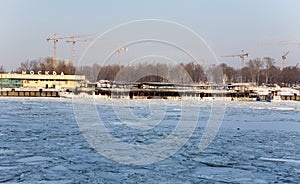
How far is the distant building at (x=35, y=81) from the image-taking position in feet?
332

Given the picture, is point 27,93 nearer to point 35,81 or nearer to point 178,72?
point 35,81

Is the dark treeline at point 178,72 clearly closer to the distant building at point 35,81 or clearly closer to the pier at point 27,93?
the distant building at point 35,81

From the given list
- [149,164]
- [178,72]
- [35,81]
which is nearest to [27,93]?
[35,81]

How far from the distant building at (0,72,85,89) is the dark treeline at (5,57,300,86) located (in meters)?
11.0

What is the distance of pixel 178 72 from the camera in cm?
10638

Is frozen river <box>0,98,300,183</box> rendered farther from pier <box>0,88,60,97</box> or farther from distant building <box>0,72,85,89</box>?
distant building <box>0,72,85,89</box>

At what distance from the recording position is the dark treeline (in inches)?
4166

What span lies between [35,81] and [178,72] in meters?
36.2

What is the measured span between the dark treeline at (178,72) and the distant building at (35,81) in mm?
11016

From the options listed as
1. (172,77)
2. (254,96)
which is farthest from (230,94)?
(172,77)

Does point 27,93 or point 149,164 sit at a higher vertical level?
point 149,164

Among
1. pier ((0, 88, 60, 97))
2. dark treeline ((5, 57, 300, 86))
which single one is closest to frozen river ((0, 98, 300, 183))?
pier ((0, 88, 60, 97))

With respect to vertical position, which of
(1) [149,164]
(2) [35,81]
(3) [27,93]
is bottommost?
(3) [27,93]

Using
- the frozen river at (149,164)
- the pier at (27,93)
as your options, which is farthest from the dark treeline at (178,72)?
the frozen river at (149,164)
